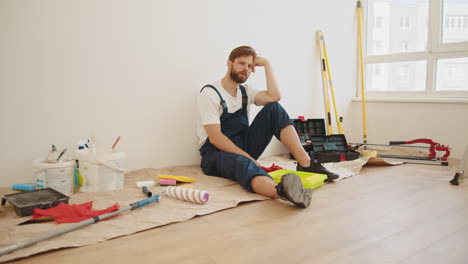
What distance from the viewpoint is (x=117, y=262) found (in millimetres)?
1225

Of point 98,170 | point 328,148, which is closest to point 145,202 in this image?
point 98,170

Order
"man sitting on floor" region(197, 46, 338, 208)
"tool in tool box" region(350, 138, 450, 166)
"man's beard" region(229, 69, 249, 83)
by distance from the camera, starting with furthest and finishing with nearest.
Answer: "tool in tool box" region(350, 138, 450, 166) < "man's beard" region(229, 69, 249, 83) < "man sitting on floor" region(197, 46, 338, 208)

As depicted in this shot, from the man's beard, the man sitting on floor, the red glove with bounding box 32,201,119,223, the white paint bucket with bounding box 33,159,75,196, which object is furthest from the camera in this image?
the man's beard

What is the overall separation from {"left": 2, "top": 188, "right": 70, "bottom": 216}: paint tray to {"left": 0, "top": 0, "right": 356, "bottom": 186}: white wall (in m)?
0.38

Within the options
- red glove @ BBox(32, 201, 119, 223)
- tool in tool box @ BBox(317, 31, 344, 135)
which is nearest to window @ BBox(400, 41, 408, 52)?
tool in tool box @ BBox(317, 31, 344, 135)

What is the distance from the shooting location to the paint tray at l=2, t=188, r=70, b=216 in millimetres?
1581

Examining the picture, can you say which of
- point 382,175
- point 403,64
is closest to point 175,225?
point 382,175

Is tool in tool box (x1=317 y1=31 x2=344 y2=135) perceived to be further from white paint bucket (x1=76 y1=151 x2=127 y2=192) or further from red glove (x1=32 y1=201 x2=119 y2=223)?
red glove (x1=32 y1=201 x2=119 y2=223)

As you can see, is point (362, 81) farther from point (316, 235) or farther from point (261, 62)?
point (316, 235)

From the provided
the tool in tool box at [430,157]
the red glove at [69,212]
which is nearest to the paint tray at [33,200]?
the red glove at [69,212]

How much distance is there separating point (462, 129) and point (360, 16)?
5.04 ft

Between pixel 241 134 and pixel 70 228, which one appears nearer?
pixel 70 228

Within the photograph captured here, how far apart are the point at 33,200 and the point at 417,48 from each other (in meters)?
3.56

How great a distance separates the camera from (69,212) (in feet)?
5.18
